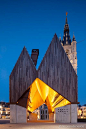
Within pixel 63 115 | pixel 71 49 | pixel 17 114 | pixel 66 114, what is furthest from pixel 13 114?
pixel 71 49

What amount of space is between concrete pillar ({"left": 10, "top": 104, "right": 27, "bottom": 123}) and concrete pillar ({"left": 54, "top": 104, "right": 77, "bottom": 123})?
4798 millimetres

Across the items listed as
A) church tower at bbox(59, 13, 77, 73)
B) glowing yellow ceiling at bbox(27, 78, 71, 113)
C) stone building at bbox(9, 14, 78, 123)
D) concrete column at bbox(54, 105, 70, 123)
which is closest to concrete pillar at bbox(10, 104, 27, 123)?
stone building at bbox(9, 14, 78, 123)

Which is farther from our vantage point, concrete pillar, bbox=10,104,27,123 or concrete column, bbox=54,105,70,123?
concrete column, bbox=54,105,70,123

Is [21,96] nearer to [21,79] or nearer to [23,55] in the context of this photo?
[21,79]

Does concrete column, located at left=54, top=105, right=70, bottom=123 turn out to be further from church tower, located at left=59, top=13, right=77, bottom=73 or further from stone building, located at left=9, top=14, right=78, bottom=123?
church tower, located at left=59, top=13, right=77, bottom=73

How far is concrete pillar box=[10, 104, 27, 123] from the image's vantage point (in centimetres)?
2161

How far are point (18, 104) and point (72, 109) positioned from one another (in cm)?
794

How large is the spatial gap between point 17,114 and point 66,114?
7.11 metres

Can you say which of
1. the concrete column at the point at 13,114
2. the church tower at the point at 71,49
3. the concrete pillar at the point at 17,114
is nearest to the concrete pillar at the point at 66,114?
the concrete pillar at the point at 17,114

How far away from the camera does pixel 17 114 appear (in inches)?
854

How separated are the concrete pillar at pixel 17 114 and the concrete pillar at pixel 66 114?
480 cm

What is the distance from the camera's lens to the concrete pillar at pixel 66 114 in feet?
71.7

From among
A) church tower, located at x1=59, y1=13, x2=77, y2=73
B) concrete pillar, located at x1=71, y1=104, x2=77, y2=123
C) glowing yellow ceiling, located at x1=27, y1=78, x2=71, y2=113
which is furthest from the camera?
church tower, located at x1=59, y1=13, x2=77, y2=73

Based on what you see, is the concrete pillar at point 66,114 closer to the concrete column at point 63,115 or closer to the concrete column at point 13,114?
the concrete column at point 63,115
